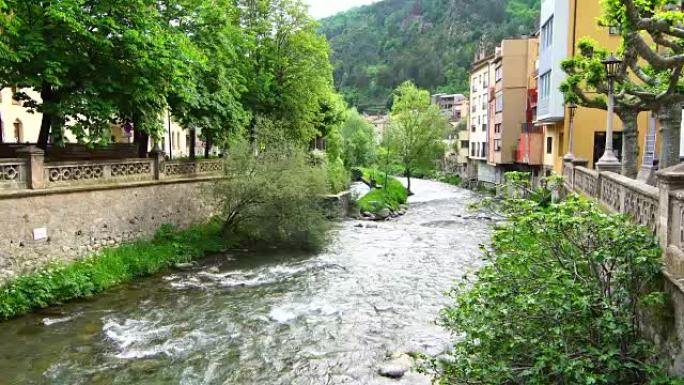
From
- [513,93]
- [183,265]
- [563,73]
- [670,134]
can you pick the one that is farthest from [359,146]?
[670,134]

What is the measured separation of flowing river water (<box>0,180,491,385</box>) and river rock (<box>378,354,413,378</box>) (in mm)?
192

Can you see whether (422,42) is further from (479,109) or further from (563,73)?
(563,73)

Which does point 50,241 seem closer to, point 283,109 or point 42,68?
point 42,68

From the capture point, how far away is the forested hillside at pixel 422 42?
136000mm

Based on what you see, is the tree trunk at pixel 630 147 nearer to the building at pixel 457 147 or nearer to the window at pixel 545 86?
the window at pixel 545 86

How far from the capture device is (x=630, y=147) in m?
17.3

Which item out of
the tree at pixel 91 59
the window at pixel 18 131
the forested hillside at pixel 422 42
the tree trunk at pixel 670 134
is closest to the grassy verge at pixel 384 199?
the tree at pixel 91 59

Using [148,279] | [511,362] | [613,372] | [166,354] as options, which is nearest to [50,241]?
[148,279]

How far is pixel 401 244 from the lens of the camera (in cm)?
2616

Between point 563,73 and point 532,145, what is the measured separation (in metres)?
9.37

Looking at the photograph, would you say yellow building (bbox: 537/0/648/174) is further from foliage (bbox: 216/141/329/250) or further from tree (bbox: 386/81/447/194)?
tree (bbox: 386/81/447/194)

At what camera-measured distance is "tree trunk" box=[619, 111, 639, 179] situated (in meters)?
17.1

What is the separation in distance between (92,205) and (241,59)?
14056 millimetres

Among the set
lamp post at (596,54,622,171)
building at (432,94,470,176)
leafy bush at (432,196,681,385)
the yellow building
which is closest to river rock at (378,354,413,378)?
leafy bush at (432,196,681,385)
